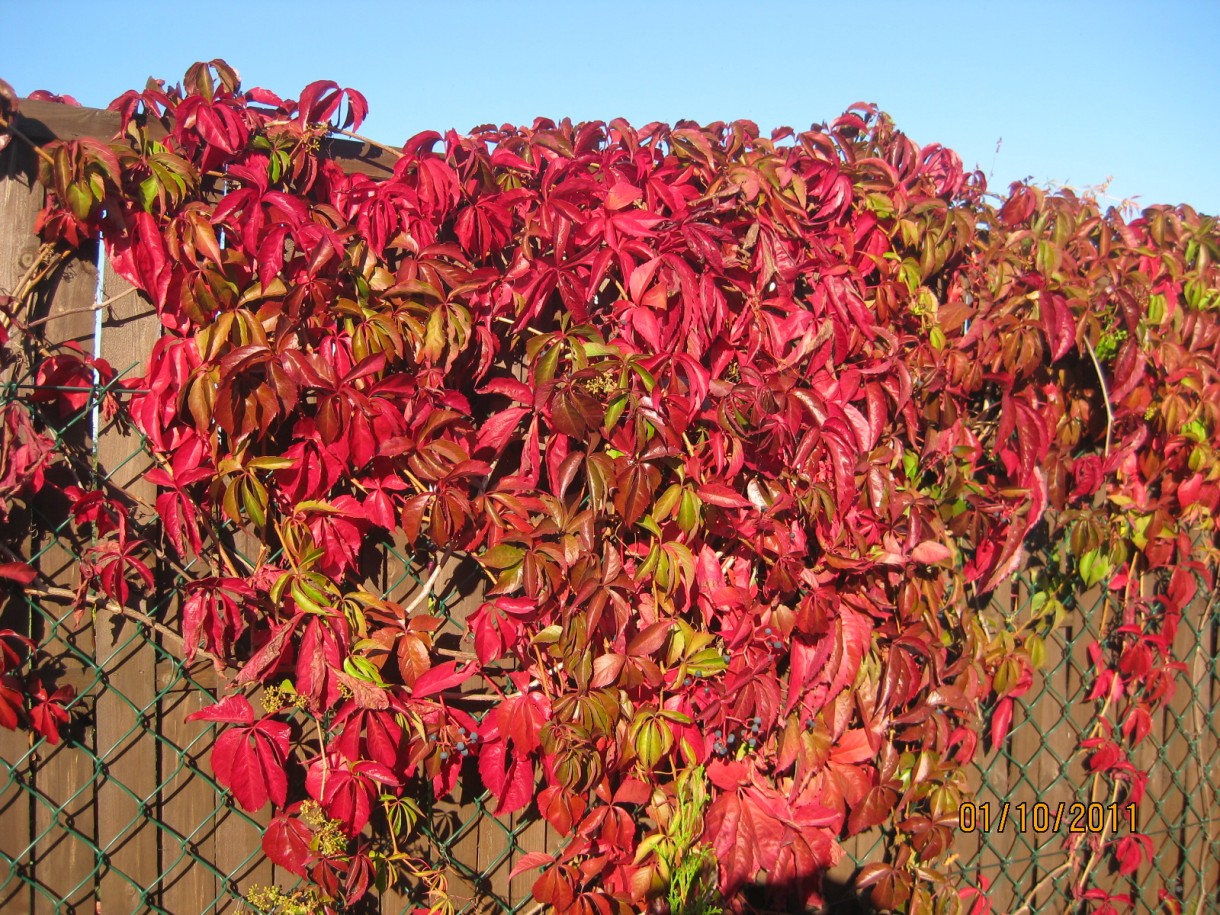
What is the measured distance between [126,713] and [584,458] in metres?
0.97

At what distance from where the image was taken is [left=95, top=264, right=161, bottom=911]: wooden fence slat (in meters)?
1.59

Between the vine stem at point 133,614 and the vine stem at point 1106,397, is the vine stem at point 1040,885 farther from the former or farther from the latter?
the vine stem at point 133,614

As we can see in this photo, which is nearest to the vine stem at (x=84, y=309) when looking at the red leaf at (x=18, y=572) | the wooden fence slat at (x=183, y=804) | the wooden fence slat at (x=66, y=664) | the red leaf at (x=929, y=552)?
the wooden fence slat at (x=66, y=664)

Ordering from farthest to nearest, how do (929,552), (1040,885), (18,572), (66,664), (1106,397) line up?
(1040,885) < (1106,397) < (929,552) < (66,664) < (18,572)

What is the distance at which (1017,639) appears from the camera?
217 centimetres

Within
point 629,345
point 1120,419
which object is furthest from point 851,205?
point 1120,419

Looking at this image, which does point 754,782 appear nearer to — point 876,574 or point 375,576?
point 876,574

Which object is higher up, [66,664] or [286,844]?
[66,664]

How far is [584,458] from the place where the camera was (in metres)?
1.60

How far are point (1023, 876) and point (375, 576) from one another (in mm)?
1839

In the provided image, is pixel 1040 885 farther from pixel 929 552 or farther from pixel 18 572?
pixel 18 572

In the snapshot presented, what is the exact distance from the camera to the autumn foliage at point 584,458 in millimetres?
1529

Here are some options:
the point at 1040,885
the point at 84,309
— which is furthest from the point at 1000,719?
the point at 84,309

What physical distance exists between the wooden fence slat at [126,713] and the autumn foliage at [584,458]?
7 cm
